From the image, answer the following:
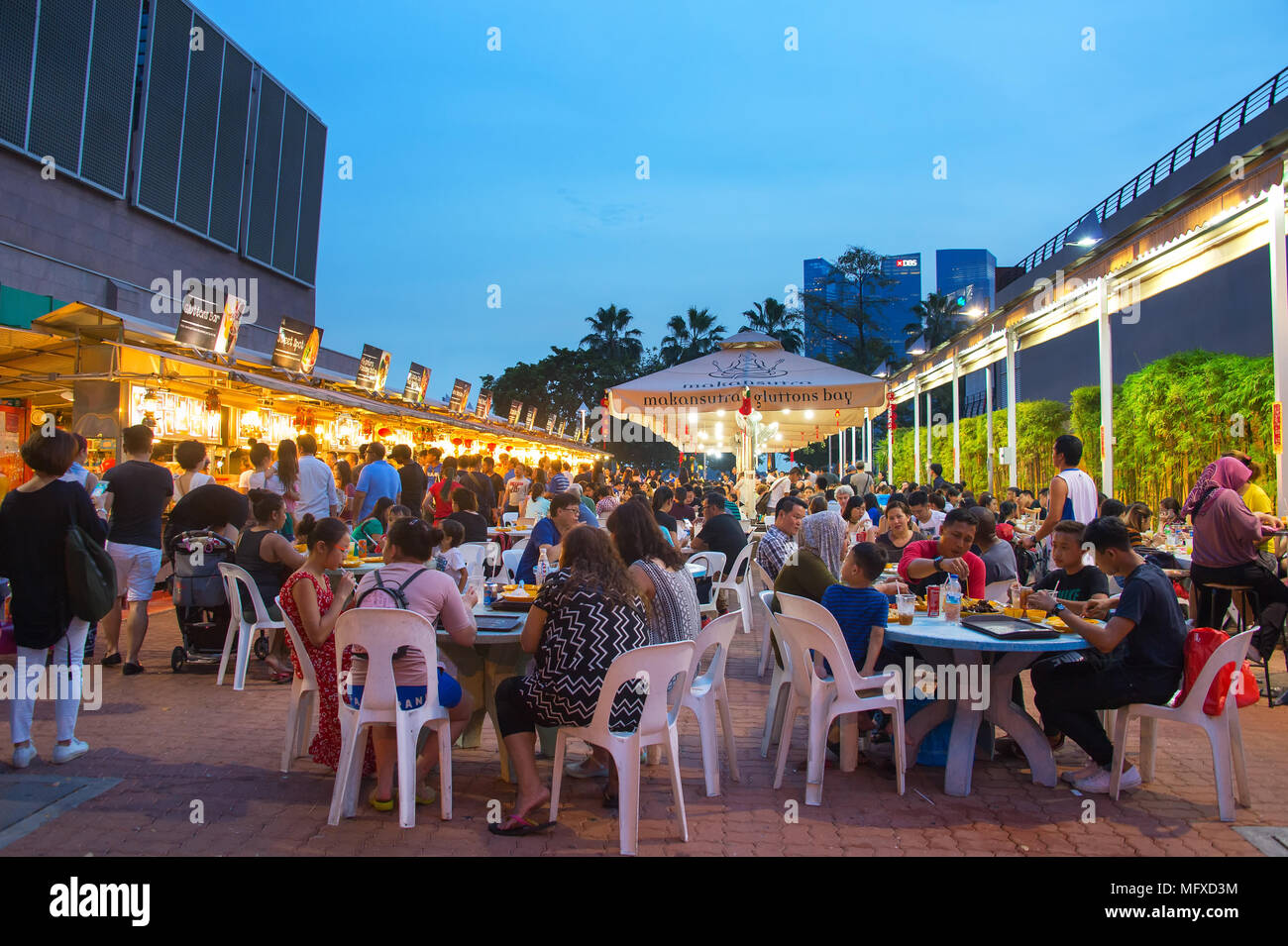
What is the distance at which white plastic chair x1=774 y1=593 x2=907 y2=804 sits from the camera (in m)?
3.98

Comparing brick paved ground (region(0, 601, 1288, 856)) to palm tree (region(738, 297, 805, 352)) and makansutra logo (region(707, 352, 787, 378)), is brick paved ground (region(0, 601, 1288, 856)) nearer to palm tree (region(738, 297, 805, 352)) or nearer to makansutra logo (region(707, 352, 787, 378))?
makansutra logo (region(707, 352, 787, 378))

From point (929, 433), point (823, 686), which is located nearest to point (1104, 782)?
point (823, 686)

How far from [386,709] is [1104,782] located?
3.47 meters

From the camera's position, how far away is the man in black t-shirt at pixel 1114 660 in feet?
12.6

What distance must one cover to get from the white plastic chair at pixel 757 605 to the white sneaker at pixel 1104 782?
2.47m

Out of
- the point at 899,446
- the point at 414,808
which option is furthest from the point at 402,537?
the point at 899,446

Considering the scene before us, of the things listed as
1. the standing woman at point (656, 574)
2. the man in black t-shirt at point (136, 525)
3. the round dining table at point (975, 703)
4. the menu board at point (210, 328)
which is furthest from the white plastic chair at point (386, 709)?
the menu board at point (210, 328)

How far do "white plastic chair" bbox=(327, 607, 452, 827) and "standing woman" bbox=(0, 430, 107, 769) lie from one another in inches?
71.4

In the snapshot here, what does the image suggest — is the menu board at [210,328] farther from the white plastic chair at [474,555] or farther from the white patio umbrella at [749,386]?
the white patio umbrella at [749,386]

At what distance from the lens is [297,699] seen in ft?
14.0

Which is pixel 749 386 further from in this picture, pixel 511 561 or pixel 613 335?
pixel 613 335
